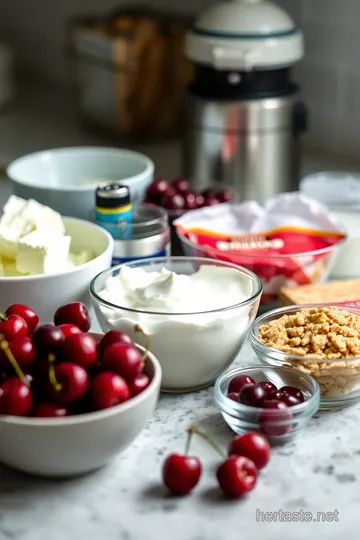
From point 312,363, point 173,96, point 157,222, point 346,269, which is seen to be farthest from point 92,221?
point 173,96

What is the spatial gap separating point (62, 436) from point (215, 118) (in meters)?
0.89

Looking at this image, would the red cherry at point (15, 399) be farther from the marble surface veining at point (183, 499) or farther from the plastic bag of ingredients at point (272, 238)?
the plastic bag of ingredients at point (272, 238)

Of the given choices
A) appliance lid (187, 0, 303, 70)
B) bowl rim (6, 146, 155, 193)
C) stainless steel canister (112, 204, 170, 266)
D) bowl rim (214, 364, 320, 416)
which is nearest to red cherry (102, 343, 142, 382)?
bowl rim (214, 364, 320, 416)

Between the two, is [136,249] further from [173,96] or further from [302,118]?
[173,96]

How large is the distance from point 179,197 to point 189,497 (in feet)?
2.03

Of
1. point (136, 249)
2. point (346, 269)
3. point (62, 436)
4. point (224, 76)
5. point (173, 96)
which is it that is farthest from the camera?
point (173, 96)

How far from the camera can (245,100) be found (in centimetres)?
156

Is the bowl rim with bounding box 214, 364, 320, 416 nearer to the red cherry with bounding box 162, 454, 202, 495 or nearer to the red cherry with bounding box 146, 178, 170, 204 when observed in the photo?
the red cherry with bounding box 162, 454, 202, 495

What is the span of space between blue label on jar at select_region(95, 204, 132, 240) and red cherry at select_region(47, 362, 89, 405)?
0.44m

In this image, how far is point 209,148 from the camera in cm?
160

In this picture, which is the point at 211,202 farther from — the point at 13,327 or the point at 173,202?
the point at 13,327

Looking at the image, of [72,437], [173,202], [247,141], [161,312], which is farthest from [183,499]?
[247,141]

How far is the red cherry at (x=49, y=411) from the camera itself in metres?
0.81

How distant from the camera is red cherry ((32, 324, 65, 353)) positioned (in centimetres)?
85
